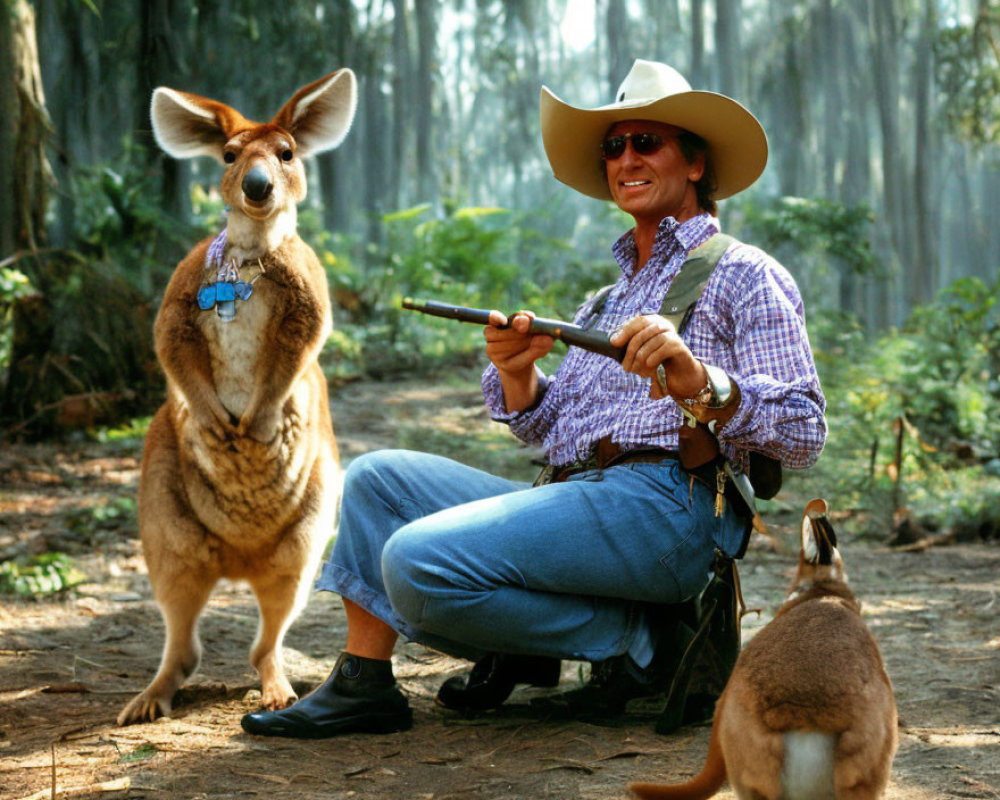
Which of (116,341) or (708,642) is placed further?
(116,341)

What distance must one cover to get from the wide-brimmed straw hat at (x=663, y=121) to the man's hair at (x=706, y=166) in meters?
0.02

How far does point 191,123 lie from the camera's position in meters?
3.68

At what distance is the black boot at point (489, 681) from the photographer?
3.27 meters

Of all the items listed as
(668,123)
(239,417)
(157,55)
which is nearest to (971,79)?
(157,55)

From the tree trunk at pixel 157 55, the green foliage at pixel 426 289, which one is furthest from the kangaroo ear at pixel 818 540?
the tree trunk at pixel 157 55

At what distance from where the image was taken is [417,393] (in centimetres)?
1009

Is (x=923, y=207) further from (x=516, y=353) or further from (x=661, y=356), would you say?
(x=661, y=356)

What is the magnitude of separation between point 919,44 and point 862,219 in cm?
1309

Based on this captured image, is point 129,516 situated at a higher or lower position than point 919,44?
lower

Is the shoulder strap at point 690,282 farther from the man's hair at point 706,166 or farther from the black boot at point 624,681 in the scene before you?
the black boot at point 624,681

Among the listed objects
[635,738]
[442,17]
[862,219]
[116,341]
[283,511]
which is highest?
[442,17]

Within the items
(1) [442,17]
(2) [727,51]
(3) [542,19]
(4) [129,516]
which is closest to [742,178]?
(4) [129,516]

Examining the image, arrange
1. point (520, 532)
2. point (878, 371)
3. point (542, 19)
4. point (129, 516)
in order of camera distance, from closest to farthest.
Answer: point (520, 532) < point (129, 516) < point (878, 371) < point (542, 19)

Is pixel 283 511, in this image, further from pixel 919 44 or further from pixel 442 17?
pixel 442 17
